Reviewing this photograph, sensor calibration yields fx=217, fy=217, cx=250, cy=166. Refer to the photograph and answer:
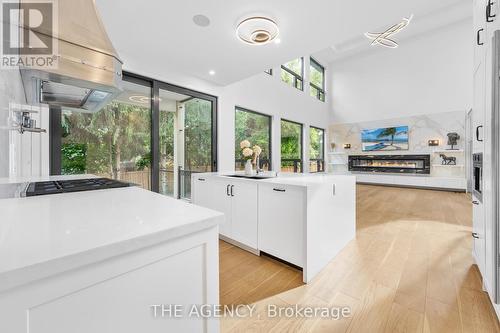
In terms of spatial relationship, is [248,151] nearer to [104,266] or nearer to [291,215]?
[291,215]

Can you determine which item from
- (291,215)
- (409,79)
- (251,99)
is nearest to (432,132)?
(409,79)

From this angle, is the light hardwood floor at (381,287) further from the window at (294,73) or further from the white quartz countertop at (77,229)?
the window at (294,73)

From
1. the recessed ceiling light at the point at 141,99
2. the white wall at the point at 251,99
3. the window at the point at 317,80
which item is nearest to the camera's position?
the recessed ceiling light at the point at 141,99

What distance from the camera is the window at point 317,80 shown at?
7840mm

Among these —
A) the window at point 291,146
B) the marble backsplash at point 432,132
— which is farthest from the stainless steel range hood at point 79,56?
the marble backsplash at point 432,132

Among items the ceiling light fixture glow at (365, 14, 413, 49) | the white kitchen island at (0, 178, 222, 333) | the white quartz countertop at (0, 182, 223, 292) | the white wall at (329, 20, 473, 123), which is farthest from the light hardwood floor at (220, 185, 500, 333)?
the white wall at (329, 20, 473, 123)

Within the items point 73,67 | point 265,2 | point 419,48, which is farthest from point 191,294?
point 419,48

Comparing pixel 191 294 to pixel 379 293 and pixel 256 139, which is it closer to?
pixel 379 293

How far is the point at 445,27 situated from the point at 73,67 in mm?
9640

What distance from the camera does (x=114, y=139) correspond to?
9.30 ft

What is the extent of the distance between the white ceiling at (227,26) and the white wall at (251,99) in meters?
0.30

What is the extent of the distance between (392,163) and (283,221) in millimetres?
7103

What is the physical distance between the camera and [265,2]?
6.70ft

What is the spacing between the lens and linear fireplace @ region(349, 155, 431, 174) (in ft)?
22.6
